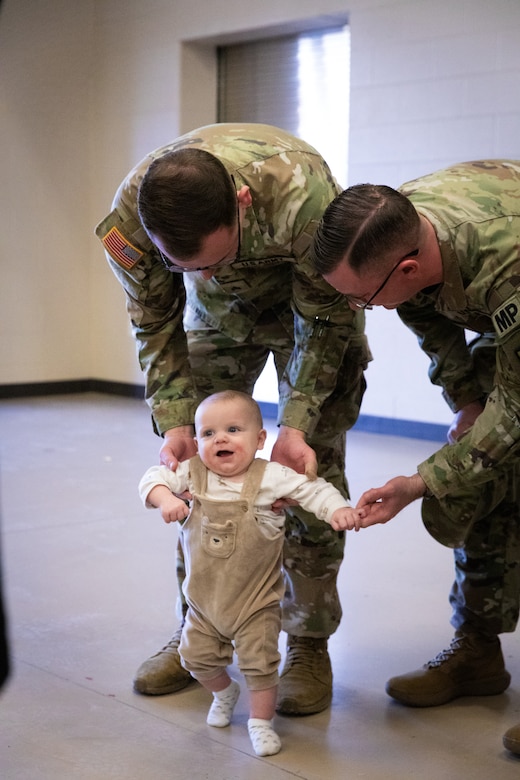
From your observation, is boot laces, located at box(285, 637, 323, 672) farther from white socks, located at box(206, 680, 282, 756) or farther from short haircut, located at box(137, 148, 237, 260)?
short haircut, located at box(137, 148, 237, 260)

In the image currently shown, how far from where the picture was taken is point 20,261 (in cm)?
814

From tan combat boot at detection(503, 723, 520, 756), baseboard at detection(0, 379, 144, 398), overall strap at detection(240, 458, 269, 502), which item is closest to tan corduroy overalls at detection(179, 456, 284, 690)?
overall strap at detection(240, 458, 269, 502)

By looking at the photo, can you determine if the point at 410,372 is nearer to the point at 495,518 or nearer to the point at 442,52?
the point at 442,52

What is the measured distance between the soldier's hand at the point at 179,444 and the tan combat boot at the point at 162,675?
1.61 feet

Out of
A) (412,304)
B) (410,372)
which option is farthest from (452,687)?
(410,372)

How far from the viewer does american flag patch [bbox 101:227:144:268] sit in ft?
7.35

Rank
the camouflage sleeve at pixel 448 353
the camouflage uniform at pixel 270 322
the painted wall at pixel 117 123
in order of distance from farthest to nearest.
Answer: the painted wall at pixel 117 123 < the camouflage sleeve at pixel 448 353 < the camouflage uniform at pixel 270 322

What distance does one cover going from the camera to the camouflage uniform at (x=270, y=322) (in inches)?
84.7

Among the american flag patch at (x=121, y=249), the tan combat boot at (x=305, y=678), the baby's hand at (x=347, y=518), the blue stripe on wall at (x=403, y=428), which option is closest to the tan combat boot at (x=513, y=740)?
the tan combat boot at (x=305, y=678)

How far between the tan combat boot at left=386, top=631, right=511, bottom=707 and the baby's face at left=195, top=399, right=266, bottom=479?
0.71m

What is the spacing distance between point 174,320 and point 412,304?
1.85ft

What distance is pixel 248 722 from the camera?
2143 mm

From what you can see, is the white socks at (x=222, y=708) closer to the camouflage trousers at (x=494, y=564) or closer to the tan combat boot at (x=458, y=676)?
the tan combat boot at (x=458, y=676)

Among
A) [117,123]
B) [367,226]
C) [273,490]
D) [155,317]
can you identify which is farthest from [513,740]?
[117,123]
